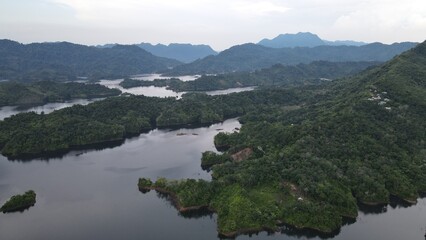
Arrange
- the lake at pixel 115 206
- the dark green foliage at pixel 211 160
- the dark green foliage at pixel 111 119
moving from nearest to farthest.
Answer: the lake at pixel 115 206 < the dark green foliage at pixel 211 160 < the dark green foliage at pixel 111 119

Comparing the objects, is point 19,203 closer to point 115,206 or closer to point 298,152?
point 115,206

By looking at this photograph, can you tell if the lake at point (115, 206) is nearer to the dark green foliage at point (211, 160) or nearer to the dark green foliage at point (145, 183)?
the dark green foliage at point (145, 183)

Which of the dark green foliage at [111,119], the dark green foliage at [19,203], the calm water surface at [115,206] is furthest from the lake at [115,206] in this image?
the dark green foliage at [111,119]

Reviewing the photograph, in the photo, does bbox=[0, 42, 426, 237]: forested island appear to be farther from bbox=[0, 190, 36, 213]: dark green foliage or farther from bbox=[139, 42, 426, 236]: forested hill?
bbox=[0, 190, 36, 213]: dark green foliage

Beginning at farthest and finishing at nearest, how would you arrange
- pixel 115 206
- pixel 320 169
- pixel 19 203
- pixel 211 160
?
1. pixel 211 160
2. pixel 320 169
3. pixel 115 206
4. pixel 19 203

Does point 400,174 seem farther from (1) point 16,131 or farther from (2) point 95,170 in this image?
(1) point 16,131

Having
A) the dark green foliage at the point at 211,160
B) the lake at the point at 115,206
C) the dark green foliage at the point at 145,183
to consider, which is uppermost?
the dark green foliage at the point at 211,160

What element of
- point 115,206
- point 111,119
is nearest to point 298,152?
point 115,206
